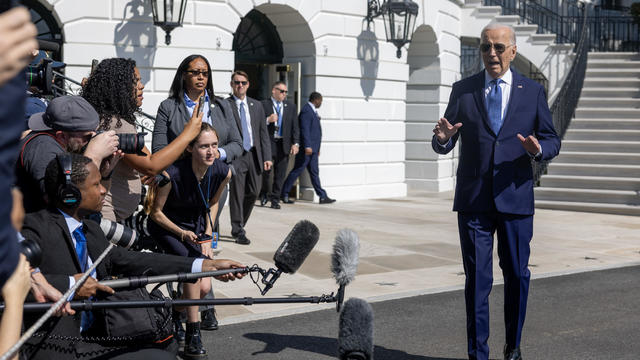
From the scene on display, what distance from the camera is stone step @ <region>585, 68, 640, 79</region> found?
62.5 ft

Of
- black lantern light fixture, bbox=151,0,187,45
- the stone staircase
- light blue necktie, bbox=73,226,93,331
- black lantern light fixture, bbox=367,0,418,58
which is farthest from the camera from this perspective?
black lantern light fixture, bbox=367,0,418,58

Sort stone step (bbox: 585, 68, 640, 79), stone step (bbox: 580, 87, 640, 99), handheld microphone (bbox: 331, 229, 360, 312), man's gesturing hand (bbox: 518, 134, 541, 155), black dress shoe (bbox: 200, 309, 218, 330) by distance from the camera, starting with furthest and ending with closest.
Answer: stone step (bbox: 585, 68, 640, 79) → stone step (bbox: 580, 87, 640, 99) → black dress shoe (bbox: 200, 309, 218, 330) → man's gesturing hand (bbox: 518, 134, 541, 155) → handheld microphone (bbox: 331, 229, 360, 312)

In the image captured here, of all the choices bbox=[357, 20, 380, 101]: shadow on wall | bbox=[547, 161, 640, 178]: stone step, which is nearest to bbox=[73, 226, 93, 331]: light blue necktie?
bbox=[357, 20, 380, 101]: shadow on wall

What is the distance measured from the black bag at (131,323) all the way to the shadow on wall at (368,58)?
41.7 feet

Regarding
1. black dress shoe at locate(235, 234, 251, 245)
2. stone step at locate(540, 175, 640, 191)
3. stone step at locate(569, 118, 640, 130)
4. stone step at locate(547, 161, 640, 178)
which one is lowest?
black dress shoe at locate(235, 234, 251, 245)

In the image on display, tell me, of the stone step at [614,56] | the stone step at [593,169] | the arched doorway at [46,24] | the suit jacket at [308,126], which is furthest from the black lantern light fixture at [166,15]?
the stone step at [614,56]

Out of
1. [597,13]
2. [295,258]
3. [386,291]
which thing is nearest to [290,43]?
[386,291]

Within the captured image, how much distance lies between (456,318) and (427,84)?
1238 centimetres

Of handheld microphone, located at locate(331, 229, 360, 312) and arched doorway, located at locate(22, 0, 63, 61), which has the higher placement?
arched doorway, located at locate(22, 0, 63, 61)

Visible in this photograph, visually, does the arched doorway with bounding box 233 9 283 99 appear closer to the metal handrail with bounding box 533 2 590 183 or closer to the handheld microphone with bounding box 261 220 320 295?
the metal handrail with bounding box 533 2 590 183

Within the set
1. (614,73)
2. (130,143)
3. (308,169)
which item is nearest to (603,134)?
(614,73)

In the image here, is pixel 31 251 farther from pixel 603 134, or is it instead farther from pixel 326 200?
pixel 603 134

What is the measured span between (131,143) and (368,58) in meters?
11.7

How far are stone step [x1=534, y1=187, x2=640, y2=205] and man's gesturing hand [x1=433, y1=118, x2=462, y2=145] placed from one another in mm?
10447
